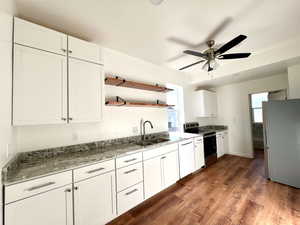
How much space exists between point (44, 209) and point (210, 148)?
3.70 m

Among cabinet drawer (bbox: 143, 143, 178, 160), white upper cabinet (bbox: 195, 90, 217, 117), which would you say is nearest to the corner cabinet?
cabinet drawer (bbox: 143, 143, 178, 160)

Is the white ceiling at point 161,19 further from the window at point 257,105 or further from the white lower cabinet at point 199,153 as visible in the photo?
the window at point 257,105

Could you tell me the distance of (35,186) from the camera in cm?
124

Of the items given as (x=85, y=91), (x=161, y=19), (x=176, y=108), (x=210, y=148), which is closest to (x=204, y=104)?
(x=176, y=108)


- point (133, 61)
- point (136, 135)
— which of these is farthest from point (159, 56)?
point (136, 135)

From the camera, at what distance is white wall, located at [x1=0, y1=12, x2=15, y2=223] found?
115cm

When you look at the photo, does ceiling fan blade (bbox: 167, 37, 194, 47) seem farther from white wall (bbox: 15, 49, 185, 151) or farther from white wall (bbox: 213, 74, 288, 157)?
white wall (bbox: 213, 74, 288, 157)

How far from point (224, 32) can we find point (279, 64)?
1.70 meters

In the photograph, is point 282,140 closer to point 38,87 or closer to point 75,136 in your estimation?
point 75,136

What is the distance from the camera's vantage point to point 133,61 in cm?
289

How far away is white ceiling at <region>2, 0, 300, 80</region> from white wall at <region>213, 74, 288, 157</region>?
185cm

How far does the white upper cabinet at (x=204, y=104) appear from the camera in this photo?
14.0 feet

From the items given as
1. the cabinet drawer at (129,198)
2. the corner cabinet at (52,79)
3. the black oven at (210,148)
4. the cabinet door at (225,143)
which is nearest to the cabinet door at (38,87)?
the corner cabinet at (52,79)

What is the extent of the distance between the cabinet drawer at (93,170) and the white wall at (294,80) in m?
3.85
